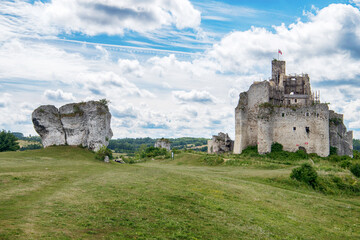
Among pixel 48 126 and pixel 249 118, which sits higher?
pixel 249 118

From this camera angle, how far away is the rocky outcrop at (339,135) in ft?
177

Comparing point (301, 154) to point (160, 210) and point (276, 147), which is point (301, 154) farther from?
point (160, 210)

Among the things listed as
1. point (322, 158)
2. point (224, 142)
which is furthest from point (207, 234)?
point (224, 142)

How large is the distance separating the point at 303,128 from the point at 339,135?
11.0m

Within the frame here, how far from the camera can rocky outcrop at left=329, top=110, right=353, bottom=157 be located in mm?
53938

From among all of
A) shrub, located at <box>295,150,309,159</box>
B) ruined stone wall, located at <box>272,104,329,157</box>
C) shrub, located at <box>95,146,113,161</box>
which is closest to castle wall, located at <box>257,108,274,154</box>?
ruined stone wall, located at <box>272,104,329,157</box>

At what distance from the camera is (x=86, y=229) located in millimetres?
11625

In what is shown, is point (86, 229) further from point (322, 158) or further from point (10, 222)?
point (322, 158)

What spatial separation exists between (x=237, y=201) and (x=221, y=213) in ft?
13.4

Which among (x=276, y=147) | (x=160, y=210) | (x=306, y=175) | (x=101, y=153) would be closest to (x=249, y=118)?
(x=276, y=147)

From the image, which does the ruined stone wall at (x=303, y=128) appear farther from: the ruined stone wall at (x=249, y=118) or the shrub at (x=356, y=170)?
the shrub at (x=356, y=170)

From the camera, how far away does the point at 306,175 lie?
3011cm

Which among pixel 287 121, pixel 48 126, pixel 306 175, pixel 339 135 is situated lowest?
pixel 306 175

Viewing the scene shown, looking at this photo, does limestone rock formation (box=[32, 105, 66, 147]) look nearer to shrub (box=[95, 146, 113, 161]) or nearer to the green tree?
shrub (box=[95, 146, 113, 161])
